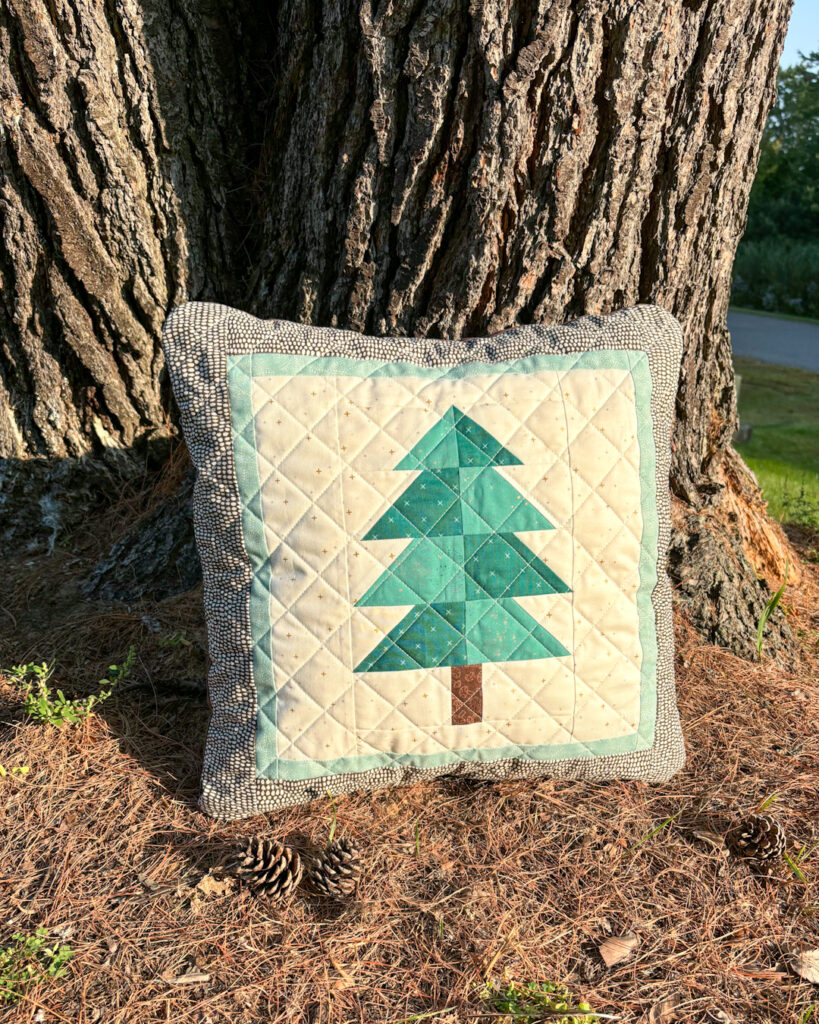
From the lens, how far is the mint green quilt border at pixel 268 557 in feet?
4.99

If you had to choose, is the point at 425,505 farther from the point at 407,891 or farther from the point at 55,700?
the point at 55,700

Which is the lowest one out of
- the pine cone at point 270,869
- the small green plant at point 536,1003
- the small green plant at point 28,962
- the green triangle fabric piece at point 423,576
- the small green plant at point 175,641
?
the small green plant at point 28,962

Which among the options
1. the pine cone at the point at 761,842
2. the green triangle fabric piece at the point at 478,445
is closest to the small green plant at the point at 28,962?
the green triangle fabric piece at the point at 478,445

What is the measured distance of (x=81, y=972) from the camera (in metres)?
1.34

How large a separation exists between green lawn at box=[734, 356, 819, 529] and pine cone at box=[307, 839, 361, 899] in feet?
8.31

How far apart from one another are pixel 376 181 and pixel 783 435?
473 centimetres

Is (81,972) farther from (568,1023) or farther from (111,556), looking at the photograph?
(111,556)

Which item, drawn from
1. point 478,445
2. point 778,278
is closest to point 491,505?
point 478,445

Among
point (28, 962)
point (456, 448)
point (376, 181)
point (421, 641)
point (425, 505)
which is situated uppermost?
point (376, 181)

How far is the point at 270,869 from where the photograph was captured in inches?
57.4

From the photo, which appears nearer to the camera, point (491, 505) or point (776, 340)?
point (491, 505)

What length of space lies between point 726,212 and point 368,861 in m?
1.86

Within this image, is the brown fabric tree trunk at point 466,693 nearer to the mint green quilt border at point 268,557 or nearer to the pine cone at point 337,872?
the mint green quilt border at point 268,557

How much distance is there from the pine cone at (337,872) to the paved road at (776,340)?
8458 millimetres
